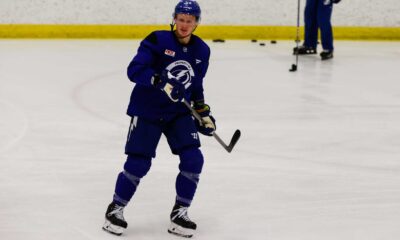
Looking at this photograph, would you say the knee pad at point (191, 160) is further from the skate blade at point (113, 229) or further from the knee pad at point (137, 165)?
the skate blade at point (113, 229)

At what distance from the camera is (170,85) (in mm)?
2410

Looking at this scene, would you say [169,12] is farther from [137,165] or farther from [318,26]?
[137,165]

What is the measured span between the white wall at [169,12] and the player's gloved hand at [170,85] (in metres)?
5.54

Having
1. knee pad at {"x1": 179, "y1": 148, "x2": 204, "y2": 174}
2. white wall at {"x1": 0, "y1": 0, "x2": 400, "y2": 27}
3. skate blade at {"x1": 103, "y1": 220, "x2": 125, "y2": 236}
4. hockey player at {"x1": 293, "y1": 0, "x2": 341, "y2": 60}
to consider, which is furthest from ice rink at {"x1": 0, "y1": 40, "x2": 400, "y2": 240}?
white wall at {"x1": 0, "y1": 0, "x2": 400, "y2": 27}

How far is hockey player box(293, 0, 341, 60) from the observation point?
691 centimetres

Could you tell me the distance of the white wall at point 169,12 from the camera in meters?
7.71

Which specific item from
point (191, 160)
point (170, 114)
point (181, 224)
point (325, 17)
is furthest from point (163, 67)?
point (325, 17)

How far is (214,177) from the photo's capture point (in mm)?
3311

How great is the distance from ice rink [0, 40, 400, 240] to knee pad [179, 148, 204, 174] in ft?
Result: 0.78

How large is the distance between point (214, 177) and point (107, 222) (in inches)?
31.7

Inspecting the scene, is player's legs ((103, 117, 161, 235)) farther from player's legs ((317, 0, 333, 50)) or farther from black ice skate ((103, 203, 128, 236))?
player's legs ((317, 0, 333, 50))

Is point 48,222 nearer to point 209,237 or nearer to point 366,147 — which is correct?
point 209,237

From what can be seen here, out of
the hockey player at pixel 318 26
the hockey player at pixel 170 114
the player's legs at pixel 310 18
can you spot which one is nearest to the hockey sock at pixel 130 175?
the hockey player at pixel 170 114

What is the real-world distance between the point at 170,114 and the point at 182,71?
146mm
